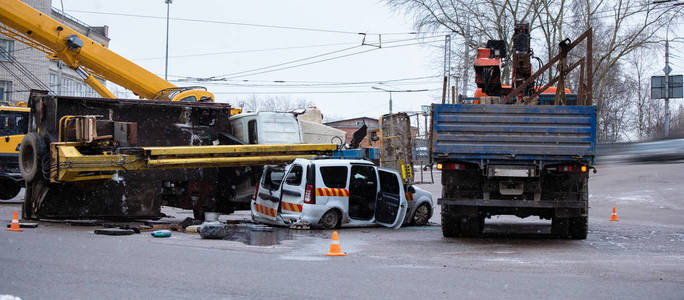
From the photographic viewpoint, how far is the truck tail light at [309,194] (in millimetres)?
15312

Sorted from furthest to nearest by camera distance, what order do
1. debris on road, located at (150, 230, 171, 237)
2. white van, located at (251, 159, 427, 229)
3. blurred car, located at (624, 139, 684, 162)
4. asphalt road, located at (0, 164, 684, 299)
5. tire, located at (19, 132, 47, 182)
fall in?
1. white van, located at (251, 159, 427, 229)
2. tire, located at (19, 132, 47, 182)
3. debris on road, located at (150, 230, 171, 237)
4. asphalt road, located at (0, 164, 684, 299)
5. blurred car, located at (624, 139, 684, 162)

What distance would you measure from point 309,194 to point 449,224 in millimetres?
3041

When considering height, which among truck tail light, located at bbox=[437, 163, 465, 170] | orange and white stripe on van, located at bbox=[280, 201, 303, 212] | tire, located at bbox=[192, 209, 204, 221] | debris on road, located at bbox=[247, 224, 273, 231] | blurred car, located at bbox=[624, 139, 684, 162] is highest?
blurred car, located at bbox=[624, 139, 684, 162]

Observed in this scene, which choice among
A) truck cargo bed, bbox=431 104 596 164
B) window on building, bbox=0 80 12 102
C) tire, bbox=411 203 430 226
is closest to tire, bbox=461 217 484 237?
truck cargo bed, bbox=431 104 596 164

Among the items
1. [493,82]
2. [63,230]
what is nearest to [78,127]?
[63,230]

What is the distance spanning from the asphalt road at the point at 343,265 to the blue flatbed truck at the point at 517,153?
90 centimetres

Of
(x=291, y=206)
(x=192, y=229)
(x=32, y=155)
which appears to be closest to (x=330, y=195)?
(x=291, y=206)

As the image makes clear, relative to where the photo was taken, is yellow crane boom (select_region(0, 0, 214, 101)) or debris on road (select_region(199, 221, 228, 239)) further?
yellow crane boom (select_region(0, 0, 214, 101))

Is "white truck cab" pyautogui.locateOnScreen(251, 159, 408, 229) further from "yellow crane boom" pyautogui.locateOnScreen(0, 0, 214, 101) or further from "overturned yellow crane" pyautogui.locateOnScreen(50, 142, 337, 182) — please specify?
"yellow crane boom" pyautogui.locateOnScreen(0, 0, 214, 101)

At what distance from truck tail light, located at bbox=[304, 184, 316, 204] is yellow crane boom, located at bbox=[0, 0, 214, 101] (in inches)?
212

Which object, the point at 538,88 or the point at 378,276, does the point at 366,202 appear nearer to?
the point at 538,88

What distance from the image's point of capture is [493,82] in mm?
15523

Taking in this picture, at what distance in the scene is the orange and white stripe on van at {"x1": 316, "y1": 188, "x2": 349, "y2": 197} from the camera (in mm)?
15453

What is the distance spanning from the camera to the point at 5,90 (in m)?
57.5
